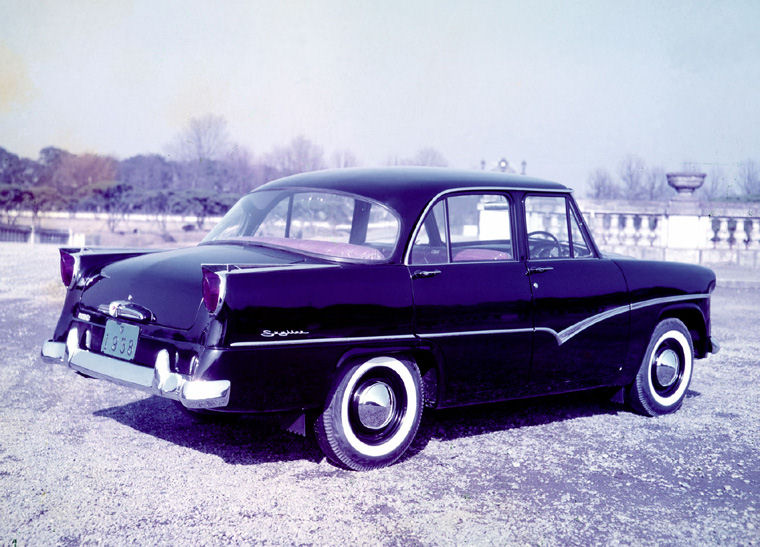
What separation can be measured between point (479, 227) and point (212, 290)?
213cm

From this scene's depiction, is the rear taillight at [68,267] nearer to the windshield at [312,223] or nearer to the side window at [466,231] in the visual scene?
the windshield at [312,223]

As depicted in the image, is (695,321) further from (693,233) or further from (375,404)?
(693,233)

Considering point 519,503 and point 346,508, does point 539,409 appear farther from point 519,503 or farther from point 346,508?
point 346,508

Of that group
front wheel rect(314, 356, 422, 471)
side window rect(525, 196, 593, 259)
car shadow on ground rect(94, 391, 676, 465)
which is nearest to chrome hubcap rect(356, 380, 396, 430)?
front wheel rect(314, 356, 422, 471)

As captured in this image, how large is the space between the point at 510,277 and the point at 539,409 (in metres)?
1.44

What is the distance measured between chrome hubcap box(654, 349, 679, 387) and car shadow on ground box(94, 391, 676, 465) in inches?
14.6

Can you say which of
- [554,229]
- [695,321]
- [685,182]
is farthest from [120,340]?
[685,182]

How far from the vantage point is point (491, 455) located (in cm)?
486

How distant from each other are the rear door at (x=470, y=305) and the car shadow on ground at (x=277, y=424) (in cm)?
53

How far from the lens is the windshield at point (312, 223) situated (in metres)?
4.80

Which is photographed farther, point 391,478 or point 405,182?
point 405,182

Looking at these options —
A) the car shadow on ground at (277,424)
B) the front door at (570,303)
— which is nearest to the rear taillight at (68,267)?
the car shadow on ground at (277,424)

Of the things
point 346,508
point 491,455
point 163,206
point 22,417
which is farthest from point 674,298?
point 163,206

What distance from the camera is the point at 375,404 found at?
14.8ft
